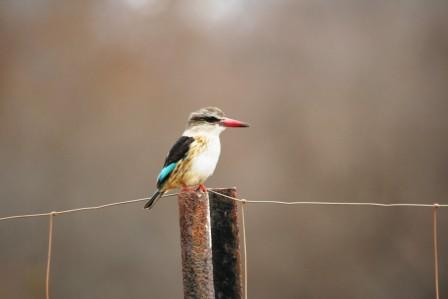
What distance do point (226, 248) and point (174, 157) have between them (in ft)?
2.94

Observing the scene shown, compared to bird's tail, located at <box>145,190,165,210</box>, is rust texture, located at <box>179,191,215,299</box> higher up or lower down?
lower down

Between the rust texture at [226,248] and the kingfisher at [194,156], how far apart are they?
640mm

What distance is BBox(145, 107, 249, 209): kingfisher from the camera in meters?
3.16

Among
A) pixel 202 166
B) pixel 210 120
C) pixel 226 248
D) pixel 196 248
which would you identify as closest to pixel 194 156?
pixel 202 166

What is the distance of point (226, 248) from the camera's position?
2.42 meters

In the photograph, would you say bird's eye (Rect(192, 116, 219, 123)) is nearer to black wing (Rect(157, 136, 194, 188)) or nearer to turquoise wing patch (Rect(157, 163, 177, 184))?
black wing (Rect(157, 136, 194, 188))

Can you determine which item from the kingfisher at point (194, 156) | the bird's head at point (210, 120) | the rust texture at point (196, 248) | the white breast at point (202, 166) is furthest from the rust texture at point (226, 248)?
the bird's head at point (210, 120)

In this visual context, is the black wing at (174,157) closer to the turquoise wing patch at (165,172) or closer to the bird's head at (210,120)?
the turquoise wing patch at (165,172)

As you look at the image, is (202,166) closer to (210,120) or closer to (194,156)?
(194,156)

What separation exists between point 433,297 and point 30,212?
6.26 m

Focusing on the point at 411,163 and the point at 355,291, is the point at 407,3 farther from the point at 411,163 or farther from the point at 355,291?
the point at 355,291

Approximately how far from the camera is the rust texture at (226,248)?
241 centimetres

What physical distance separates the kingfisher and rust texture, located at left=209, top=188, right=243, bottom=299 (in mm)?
640

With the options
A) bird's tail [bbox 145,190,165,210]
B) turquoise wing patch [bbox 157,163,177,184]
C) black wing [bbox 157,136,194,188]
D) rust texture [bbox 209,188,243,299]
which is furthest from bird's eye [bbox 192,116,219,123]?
rust texture [bbox 209,188,243,299]
